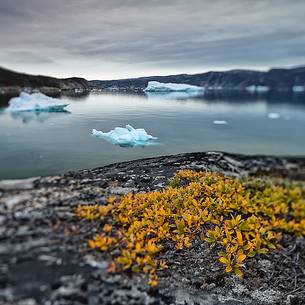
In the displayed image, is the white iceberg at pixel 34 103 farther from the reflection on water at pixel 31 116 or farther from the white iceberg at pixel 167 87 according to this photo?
the white iceberg at pixel 167 87

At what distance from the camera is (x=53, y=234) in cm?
312

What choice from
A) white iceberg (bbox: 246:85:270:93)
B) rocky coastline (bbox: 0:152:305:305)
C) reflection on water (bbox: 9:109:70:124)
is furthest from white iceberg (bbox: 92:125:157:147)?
white iceberg (bbox: 246:85:270:93)

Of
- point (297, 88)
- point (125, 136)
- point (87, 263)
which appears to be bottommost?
point (87, 263)

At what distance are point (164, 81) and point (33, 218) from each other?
388cm

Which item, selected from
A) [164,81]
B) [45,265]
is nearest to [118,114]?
[164,81]

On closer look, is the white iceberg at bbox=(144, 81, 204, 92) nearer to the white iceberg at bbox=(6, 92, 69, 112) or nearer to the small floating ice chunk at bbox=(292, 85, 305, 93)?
the small floating ice chunk at bbox=(292, 85, 305, 93)

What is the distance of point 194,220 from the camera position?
169 inches

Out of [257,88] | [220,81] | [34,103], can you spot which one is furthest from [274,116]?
[34,103]

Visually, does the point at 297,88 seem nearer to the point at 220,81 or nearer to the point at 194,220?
the point at 220,81

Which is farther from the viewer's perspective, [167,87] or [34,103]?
[167,87]

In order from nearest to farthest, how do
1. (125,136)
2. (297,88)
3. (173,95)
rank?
(125,136)
(297,88)
(173,95)

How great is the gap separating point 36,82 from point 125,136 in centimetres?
156

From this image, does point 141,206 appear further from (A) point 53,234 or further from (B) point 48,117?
(B) point 48,117

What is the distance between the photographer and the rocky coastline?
2.75m
